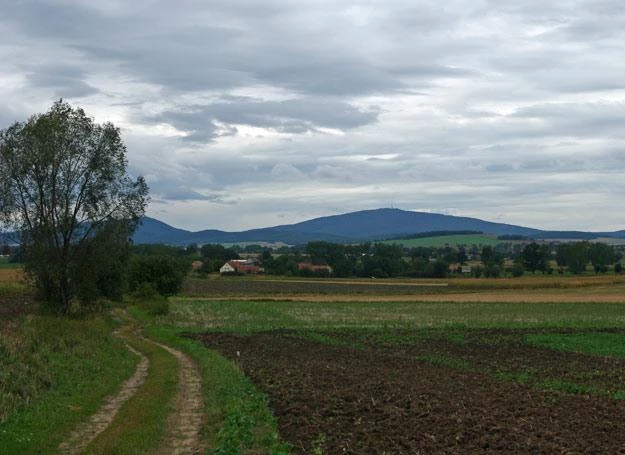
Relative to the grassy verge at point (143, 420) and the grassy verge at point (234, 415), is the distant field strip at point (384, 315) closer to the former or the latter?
the grassy verge at point (234, 415)

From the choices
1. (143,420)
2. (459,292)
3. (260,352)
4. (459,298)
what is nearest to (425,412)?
(143,420)

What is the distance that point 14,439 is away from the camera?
14250mm

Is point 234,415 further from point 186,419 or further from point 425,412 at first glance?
point 425,412

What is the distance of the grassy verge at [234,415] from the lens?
13734mm

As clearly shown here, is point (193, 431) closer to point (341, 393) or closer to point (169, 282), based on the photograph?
point (341, 393)

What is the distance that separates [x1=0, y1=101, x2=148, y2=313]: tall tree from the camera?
4588 centimetres

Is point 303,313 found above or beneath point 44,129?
beneath

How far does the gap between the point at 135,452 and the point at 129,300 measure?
73.7 meters

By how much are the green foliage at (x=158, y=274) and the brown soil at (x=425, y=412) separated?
56.1 metres

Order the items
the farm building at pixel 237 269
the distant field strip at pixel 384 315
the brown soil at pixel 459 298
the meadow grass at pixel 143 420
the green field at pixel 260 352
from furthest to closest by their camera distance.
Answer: the farm building at pixel 237 269 → the brown soil at pixel 459 298 → the distant field strip at pixel 384 315 → the green field at pixel 260 352 → the meadow grass at pixel 143 420

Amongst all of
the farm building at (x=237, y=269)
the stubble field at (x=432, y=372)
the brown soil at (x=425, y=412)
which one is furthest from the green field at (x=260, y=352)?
the farm building at (x=237, y=269)

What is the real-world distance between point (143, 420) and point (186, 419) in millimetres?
959

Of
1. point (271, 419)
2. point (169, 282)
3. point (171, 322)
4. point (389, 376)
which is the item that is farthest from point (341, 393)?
point (169, 282)

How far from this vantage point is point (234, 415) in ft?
54.1
